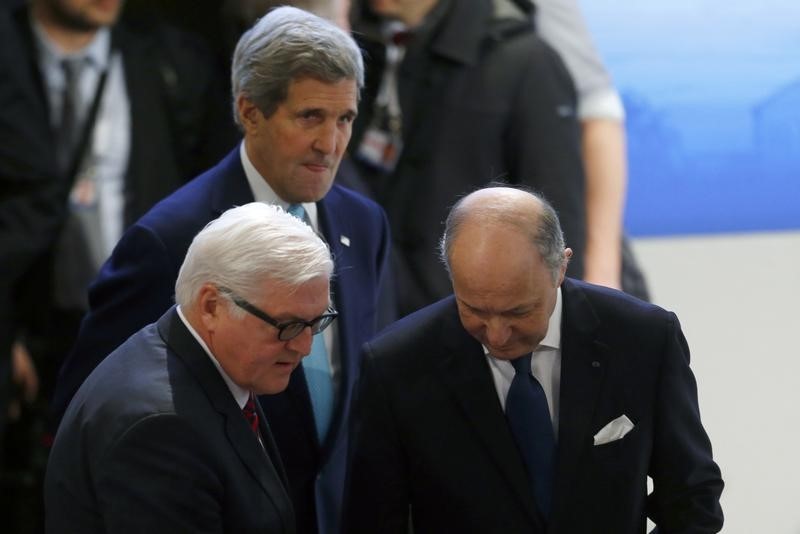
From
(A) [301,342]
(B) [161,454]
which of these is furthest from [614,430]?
(B) [161,454]

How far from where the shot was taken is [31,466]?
15.0 feet

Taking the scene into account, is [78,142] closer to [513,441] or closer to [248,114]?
[248,114]

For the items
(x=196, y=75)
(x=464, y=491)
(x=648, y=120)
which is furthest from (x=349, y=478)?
(x=648, y=120)

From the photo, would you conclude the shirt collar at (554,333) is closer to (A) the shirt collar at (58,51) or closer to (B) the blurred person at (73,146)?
(B) the blurred person at (73,146)

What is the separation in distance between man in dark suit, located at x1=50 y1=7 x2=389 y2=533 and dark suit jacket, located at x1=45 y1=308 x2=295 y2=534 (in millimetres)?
408

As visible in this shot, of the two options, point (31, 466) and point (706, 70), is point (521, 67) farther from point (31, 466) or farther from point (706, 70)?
point (31, 466)

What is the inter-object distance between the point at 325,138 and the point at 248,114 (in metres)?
0.16

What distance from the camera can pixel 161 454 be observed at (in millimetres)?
2383

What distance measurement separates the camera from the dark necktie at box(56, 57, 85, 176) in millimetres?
4391

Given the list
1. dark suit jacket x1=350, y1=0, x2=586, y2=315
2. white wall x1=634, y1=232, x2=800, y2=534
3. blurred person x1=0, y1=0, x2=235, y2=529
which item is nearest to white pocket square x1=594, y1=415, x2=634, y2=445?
dark suit jacket x1=350, y1=0, x2=586, y2=315

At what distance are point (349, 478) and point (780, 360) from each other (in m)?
2.74

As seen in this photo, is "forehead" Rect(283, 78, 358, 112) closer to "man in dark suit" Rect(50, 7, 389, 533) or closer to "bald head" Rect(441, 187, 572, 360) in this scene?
"man in dark suit" Rect(50, 7, 389, 533)

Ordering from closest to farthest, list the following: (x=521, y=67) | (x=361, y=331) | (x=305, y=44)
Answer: (x=305, y=44) < (x=361, y=331) < (x=521, y=67)

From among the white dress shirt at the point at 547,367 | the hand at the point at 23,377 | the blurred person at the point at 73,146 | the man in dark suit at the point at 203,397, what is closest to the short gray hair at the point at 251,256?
the man in dark suit at the point at 203,397
